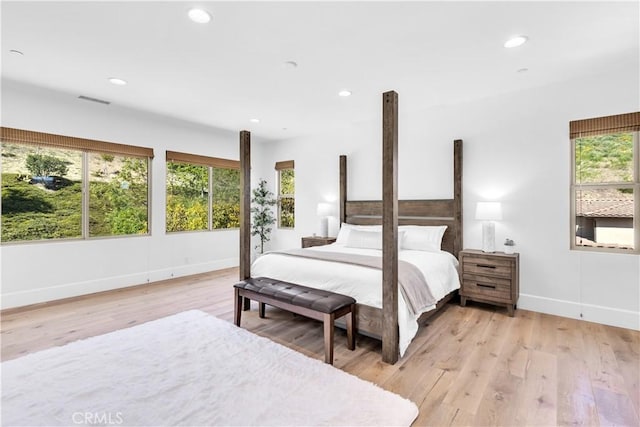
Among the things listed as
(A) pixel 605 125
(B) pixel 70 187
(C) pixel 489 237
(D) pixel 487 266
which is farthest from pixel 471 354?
(B) pixel 70 187

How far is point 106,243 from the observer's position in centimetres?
450

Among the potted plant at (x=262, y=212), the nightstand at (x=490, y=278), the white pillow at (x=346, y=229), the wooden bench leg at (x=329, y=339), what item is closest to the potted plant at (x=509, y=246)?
the nightstand at (x=490, y=278)

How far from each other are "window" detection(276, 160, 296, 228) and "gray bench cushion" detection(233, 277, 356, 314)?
337cm

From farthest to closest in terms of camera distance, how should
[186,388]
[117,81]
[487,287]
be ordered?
[487,287] → [117,81] → [186,388]

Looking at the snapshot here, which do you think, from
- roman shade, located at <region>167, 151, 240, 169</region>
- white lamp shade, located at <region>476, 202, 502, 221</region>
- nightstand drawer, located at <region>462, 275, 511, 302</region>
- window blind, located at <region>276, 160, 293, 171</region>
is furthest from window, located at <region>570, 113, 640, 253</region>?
roman shade, located at <region>167, 151, 240, 169</region>

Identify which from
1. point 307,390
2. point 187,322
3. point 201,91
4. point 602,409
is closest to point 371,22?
point 201,91

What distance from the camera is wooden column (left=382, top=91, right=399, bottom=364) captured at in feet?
8.05

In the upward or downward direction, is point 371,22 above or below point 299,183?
above

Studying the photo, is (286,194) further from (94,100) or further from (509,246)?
(509,246)

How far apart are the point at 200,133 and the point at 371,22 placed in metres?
4.16

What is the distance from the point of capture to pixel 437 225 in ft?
14.4

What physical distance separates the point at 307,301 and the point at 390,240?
0.86m

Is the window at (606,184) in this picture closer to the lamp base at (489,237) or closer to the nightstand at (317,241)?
the lamp base at (489,237)

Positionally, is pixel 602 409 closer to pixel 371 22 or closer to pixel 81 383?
pixel 371 22
